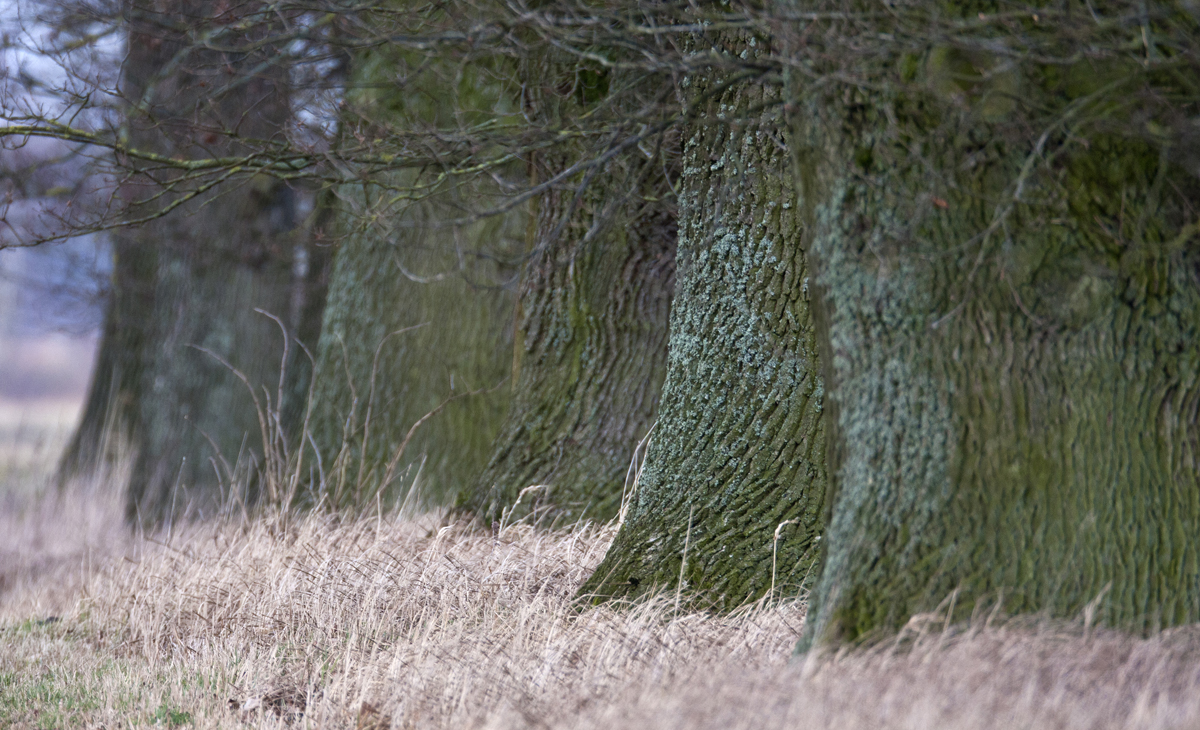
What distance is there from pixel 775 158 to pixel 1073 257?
5.27ft

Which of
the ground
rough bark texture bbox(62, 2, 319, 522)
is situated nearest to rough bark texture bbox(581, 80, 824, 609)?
the ground

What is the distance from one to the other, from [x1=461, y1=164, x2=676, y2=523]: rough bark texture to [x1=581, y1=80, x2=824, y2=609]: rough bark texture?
4.07ft

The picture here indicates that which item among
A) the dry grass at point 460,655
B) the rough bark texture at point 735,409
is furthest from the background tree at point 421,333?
the rough bark texture at point 735,409

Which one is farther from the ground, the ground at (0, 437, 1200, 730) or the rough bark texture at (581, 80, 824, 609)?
the rough bark texture at (581, 80, 824, 609)

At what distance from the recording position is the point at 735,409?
4070 millimetres

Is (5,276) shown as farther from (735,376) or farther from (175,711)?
(735,376)

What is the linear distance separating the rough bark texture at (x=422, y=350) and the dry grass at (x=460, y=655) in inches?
60.9

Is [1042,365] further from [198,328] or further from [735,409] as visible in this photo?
[198,328]

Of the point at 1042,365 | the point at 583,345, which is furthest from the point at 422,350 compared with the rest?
the point at 1042,365

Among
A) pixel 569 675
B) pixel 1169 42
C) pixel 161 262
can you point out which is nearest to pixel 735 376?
pixel 569 675

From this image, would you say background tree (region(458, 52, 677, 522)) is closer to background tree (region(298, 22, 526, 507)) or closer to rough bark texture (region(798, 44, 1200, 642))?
background tree (region(298, 22, 526, 507))

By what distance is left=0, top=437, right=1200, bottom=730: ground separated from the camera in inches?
94.1

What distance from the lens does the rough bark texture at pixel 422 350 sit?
23.8 feet

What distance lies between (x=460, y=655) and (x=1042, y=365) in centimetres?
205
